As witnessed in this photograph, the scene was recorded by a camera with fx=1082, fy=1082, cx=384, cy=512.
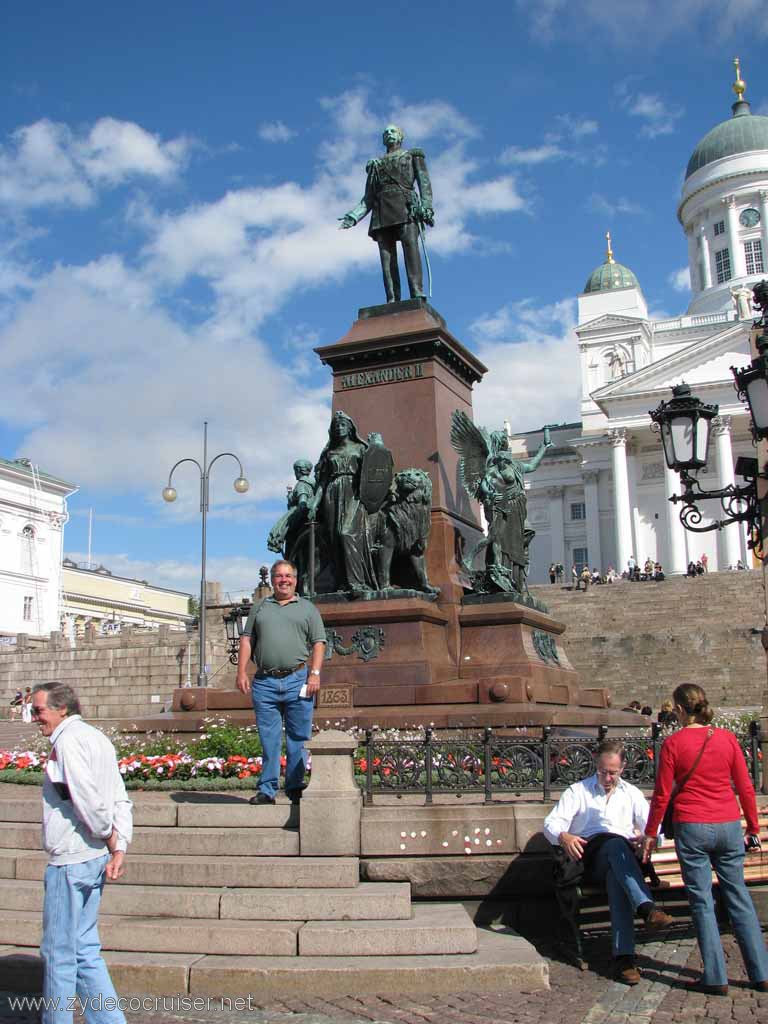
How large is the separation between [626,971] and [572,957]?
0.49m

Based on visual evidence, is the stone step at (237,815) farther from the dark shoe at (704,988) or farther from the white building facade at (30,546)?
the white building facade at (30,546)

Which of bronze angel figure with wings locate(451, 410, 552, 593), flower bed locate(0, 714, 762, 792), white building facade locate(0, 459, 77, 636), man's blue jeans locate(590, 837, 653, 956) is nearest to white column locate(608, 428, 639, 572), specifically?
white building facade locate(0, 459, 77, 636)

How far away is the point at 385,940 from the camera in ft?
20.6

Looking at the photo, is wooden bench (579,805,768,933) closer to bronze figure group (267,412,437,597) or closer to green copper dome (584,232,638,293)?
bronze figure group (267,412,437,597)

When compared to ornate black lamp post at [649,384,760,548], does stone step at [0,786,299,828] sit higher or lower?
lower

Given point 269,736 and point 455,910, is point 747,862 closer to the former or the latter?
point 455,910

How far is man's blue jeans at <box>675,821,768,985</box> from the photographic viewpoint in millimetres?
6012

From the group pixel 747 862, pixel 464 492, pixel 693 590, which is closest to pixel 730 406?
pixel 693 590

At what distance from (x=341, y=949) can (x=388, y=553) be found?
642 centimetres

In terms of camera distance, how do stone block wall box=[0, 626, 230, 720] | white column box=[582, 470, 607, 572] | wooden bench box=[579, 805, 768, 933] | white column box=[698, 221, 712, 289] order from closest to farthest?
1. wooden bench box=[579, 805, 768, 933]
2. stone block wall box=[0, 626, 230, 720]
3. white column box=[582, 470, 607, 572]
4. white column box=[698, 221, 712, 289]

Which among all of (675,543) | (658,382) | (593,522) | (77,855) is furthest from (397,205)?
(593,522)

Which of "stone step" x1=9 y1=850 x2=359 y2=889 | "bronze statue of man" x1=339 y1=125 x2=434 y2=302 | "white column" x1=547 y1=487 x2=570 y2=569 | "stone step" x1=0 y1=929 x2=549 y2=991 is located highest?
"white column" x1=547 y1=487 x2=570 y2=569

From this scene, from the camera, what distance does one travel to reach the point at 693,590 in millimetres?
44625

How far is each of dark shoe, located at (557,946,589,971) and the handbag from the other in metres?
0.98
